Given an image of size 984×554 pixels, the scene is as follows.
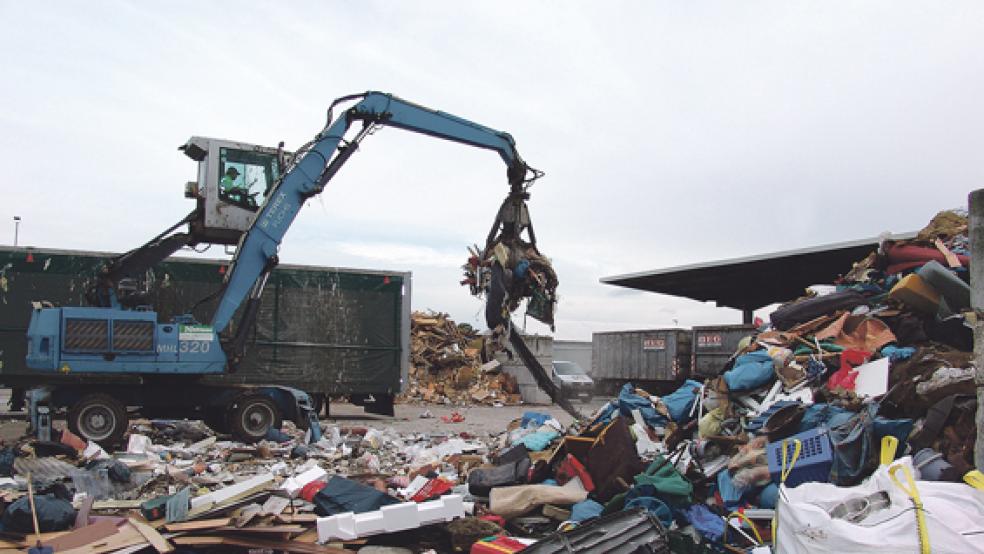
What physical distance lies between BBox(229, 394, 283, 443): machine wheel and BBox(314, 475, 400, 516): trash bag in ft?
14.7

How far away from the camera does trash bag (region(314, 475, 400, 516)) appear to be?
5812mm

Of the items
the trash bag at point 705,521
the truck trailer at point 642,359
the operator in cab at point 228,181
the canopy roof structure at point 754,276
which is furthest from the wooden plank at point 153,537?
the truck trailer at point 642,359

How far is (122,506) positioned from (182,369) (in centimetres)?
373

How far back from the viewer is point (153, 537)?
5.13 m

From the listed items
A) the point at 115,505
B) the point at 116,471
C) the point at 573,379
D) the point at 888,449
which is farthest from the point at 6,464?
the point at 573,379

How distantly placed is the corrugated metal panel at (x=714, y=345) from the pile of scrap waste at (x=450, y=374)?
540cm

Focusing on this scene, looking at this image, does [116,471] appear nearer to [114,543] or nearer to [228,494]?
[228,494]

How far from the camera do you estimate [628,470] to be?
6004mm

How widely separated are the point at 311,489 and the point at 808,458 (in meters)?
3.94

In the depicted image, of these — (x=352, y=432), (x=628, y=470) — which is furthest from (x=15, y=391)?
(x=628, y=470)

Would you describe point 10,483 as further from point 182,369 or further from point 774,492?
point 774,492

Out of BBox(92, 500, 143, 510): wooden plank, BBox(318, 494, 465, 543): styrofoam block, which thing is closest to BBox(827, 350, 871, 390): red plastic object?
BBox(318, 494, 465, 543): styrofoam block

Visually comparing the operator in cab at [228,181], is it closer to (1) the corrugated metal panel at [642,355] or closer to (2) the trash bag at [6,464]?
(2) the trash bag at [6,464]

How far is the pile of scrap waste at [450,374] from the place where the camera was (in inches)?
798
